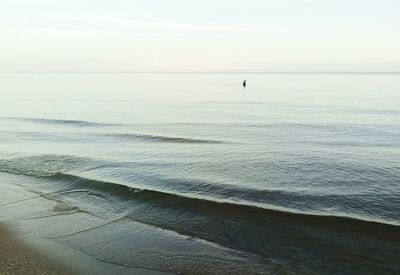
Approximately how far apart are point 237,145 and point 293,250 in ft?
46.9

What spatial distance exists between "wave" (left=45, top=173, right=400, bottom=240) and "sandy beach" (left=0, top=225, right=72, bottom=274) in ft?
15.4

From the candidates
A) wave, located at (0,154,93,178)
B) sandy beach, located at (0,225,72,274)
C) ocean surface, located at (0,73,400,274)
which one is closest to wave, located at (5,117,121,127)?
ocean surface, located at (0,73,400,274)

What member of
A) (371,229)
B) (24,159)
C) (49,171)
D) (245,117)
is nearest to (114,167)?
(49,171)

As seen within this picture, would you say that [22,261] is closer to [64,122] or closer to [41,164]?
[41,164]

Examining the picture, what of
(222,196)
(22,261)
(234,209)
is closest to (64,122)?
(222,196)

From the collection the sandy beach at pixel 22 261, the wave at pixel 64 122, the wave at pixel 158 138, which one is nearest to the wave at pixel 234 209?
the sandy beach at pixel 22 261

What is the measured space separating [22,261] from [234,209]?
20.6 feet

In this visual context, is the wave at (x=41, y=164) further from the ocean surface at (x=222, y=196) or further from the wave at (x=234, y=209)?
the wave at (x=234, y=209)

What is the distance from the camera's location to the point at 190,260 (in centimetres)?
830

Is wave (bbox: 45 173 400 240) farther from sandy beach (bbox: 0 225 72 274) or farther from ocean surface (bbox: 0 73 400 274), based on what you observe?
sandy beach (bbox: 0 225 72 274)

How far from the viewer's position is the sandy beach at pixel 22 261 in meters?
7.54

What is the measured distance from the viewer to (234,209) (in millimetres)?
12062

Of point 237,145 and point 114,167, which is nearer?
point 114,167

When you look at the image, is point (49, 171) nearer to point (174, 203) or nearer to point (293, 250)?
point (174, 203)
